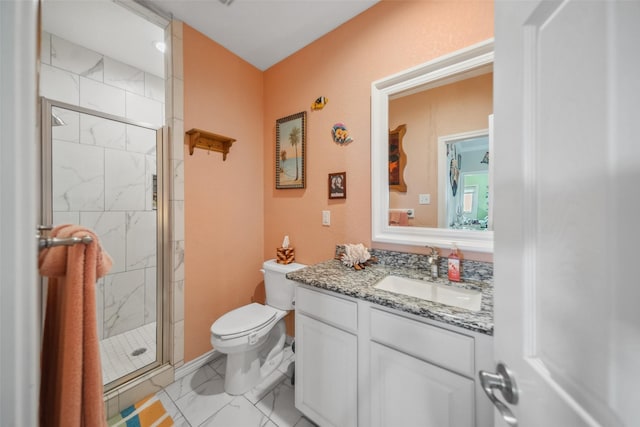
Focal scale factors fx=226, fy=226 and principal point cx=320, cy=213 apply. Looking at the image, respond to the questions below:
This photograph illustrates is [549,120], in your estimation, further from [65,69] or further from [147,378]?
[65,69]

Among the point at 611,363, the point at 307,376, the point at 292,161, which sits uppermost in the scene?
the point at 292,161

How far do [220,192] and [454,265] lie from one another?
1792 millimetres

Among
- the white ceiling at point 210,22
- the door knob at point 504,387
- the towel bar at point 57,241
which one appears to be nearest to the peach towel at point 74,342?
the towel bar at point 57,241

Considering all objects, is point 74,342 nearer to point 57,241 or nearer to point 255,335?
point 57,241

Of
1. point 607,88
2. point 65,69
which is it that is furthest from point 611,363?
point 65,69

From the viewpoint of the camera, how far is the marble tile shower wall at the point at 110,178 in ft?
5.24

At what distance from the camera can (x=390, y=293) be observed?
1042 mm

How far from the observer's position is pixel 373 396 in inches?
40.3

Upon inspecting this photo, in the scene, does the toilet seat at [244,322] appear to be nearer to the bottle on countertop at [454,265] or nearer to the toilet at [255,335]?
the toilet at [255,335]

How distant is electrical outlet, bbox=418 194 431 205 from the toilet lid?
1.31 metres

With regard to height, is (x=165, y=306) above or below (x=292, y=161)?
below

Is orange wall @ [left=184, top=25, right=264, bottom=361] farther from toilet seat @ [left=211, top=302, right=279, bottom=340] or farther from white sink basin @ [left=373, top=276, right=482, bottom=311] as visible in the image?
white sink basin @ [left=373, top=276, right=482, bottom=311]

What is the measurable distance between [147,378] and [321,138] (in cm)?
209

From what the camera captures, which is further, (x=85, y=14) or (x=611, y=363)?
(x=85, y=14)
